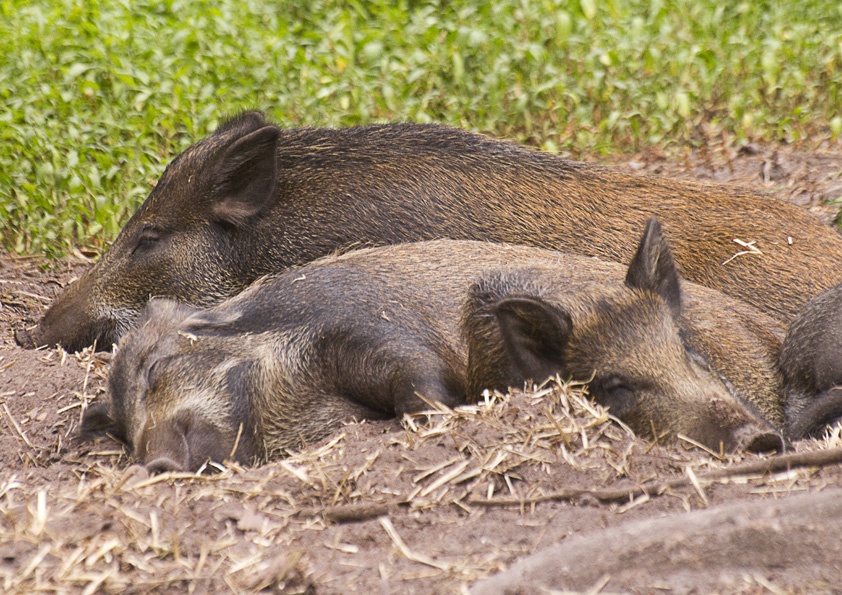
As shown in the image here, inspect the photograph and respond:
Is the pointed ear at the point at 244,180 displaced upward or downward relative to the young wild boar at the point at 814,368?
upward

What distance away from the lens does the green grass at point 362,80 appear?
257 inches

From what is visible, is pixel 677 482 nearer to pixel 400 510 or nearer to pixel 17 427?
pixel 400 510

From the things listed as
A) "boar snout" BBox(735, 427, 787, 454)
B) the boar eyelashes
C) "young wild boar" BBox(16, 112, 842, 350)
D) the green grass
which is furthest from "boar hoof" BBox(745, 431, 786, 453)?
the green grass

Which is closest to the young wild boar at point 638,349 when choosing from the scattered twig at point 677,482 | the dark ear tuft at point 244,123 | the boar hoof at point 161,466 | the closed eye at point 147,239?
the scattered twig at point 677,482

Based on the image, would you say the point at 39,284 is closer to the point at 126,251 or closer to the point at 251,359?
the point at 126,251

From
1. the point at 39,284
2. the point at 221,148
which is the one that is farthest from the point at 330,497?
the point at 39,284

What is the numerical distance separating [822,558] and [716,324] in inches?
70.1

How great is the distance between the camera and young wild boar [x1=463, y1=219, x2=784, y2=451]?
3.56 meters

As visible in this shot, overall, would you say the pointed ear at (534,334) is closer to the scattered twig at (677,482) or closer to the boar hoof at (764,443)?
the boar hoof at (764,443)

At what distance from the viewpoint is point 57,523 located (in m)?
2.89

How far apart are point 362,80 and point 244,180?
7.69ft

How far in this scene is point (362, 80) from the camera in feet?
23.9

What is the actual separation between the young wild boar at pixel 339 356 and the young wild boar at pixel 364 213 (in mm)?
576

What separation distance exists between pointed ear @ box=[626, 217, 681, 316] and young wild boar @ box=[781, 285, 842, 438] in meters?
0.52
